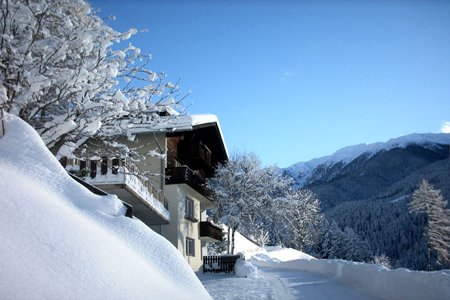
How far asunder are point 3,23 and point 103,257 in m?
4.42

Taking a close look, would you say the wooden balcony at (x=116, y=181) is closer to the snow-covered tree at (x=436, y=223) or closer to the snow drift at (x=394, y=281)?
the snow drift at (x=394, y=281)

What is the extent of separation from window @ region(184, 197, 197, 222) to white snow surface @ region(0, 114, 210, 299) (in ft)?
64.0

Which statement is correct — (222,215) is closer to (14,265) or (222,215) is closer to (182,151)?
(182,151)

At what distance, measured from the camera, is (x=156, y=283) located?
3.74m

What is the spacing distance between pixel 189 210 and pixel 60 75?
2006cm

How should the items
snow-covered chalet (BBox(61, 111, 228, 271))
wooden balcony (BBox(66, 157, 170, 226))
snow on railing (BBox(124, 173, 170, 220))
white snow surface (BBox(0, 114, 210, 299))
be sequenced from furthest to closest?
snow-covered chalet (BBox(61, 111, 228, 271)) < snow on railing (BBox(124, 173, 170, 220)) < wooden balcony (BBox(66, 157, 170, 226)) < white snow surface (BBox(0, 114, 210, 299))

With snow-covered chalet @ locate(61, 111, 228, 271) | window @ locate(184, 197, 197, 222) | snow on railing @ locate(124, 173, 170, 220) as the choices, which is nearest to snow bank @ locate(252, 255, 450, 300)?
snow-covered chalet @ locate(61, 111, 228, 271)

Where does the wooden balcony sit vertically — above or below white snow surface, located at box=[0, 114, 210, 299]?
above

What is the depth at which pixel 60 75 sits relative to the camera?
595cm

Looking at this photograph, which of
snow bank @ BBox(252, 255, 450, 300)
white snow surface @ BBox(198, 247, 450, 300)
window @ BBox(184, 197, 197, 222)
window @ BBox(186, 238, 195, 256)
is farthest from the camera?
window @ BBox(186, 238, 195, 256)

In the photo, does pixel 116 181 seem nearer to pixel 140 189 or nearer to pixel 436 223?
pixel 140 189

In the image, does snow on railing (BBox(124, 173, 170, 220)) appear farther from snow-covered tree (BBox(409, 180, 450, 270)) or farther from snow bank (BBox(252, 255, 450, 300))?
snow-covered tree (BBox(409, 180, 450, 270))

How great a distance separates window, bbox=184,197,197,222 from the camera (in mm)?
24173

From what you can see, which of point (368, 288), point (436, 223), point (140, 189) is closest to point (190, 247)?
point (140, 189)
